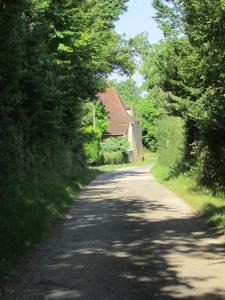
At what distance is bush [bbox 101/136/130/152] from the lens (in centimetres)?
6725

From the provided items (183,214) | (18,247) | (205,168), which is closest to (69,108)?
(205,168)

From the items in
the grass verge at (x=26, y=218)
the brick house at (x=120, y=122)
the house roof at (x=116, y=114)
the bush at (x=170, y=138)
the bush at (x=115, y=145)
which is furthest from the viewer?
the house roof at (x=116, y=114)

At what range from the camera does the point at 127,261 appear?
953cm

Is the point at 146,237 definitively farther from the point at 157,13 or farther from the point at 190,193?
the point at 157,13

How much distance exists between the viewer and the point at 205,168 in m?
20.8

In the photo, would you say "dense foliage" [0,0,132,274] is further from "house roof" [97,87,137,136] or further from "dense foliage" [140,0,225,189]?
"house roof" [97,87,137,136]

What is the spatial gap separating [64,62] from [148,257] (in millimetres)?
13638

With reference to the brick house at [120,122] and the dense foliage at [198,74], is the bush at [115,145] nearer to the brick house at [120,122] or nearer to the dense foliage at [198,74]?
the brick house at [120,122]

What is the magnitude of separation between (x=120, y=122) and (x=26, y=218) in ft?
222

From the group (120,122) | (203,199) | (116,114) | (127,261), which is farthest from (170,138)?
(116,114)

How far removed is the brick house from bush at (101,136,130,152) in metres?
5.32

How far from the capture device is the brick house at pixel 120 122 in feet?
254

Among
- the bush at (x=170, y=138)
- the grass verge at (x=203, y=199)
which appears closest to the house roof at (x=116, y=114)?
the bush at (x=170, y=138)

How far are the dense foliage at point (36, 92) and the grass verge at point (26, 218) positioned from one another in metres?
0.04
